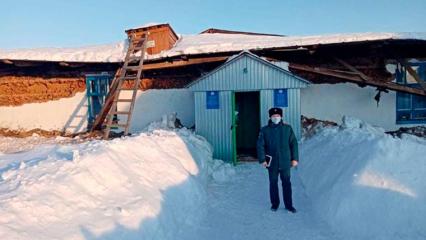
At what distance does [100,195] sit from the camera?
4238 millimetres

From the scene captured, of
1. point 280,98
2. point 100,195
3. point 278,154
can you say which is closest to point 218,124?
point 280,98

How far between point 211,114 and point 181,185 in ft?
12.7

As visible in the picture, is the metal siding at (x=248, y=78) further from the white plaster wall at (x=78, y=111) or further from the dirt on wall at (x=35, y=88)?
the dirt on wall at (x=35, y=88)

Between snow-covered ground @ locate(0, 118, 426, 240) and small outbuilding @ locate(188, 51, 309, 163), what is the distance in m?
2.14

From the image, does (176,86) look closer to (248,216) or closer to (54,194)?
(248,216)

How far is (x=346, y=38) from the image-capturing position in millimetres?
10812

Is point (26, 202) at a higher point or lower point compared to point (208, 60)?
lower

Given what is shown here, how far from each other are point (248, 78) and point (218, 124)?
5.20 ft

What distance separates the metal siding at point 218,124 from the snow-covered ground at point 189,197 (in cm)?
214

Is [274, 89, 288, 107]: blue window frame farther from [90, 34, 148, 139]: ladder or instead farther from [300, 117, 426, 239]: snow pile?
[90, 34, 148, 139]: ladder

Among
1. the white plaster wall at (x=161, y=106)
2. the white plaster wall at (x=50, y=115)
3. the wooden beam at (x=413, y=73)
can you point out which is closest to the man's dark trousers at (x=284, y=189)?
the white plaster wall at (x=161, y=106)

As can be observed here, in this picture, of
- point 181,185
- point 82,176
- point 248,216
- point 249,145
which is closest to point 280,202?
point 248,216

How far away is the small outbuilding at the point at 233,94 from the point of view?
9336 millimetres

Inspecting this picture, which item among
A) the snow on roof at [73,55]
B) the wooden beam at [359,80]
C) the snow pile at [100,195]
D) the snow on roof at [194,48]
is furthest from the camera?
the snow on roof at [73,55]
